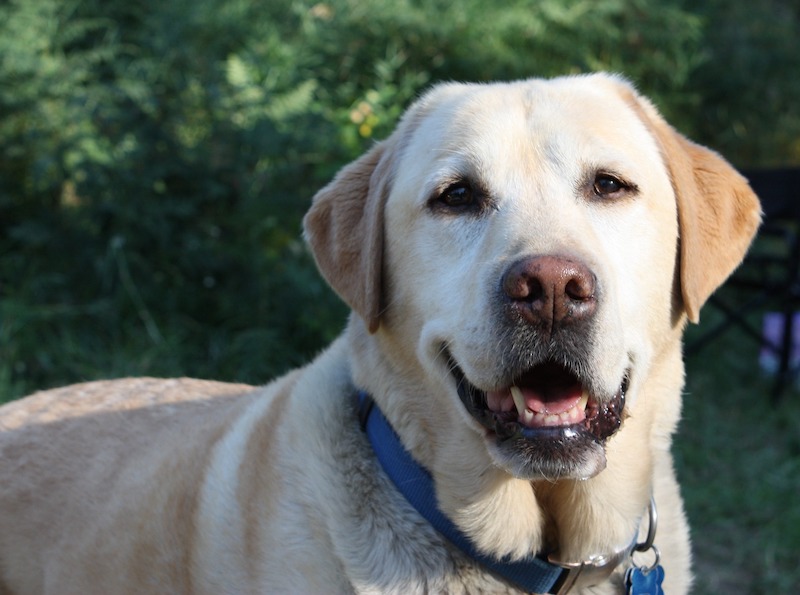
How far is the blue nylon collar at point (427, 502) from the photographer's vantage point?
2.31 m

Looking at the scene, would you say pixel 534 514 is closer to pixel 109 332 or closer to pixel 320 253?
pixel 320 253

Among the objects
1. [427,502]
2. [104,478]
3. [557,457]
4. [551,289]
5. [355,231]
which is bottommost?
[104,478]

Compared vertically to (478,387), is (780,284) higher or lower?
lower

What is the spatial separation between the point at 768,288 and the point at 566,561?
5080mm

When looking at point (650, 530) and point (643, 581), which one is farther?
point (650, 530)

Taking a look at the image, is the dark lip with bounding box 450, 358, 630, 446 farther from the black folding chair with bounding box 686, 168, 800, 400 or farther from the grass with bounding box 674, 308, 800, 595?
the black folding chair with bounding box 686, 168, 800, 400

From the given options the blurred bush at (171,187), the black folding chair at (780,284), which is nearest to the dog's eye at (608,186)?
the blurred bush at (171,187)

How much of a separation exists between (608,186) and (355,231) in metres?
0.74

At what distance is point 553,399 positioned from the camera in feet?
7.23

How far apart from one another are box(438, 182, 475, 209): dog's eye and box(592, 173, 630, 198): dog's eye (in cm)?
34

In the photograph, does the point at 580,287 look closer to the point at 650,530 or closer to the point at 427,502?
the point at 427,502

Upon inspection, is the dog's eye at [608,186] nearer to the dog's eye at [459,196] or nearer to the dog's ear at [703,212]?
the dog's ear at [703,212]

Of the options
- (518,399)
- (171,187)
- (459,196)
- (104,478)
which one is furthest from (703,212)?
(171,187)

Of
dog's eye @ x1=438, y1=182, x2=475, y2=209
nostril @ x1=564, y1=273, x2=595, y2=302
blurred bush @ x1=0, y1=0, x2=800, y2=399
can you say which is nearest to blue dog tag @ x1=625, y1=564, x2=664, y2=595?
nostril @ x1=564, y1=273, x2=595, y2=302
